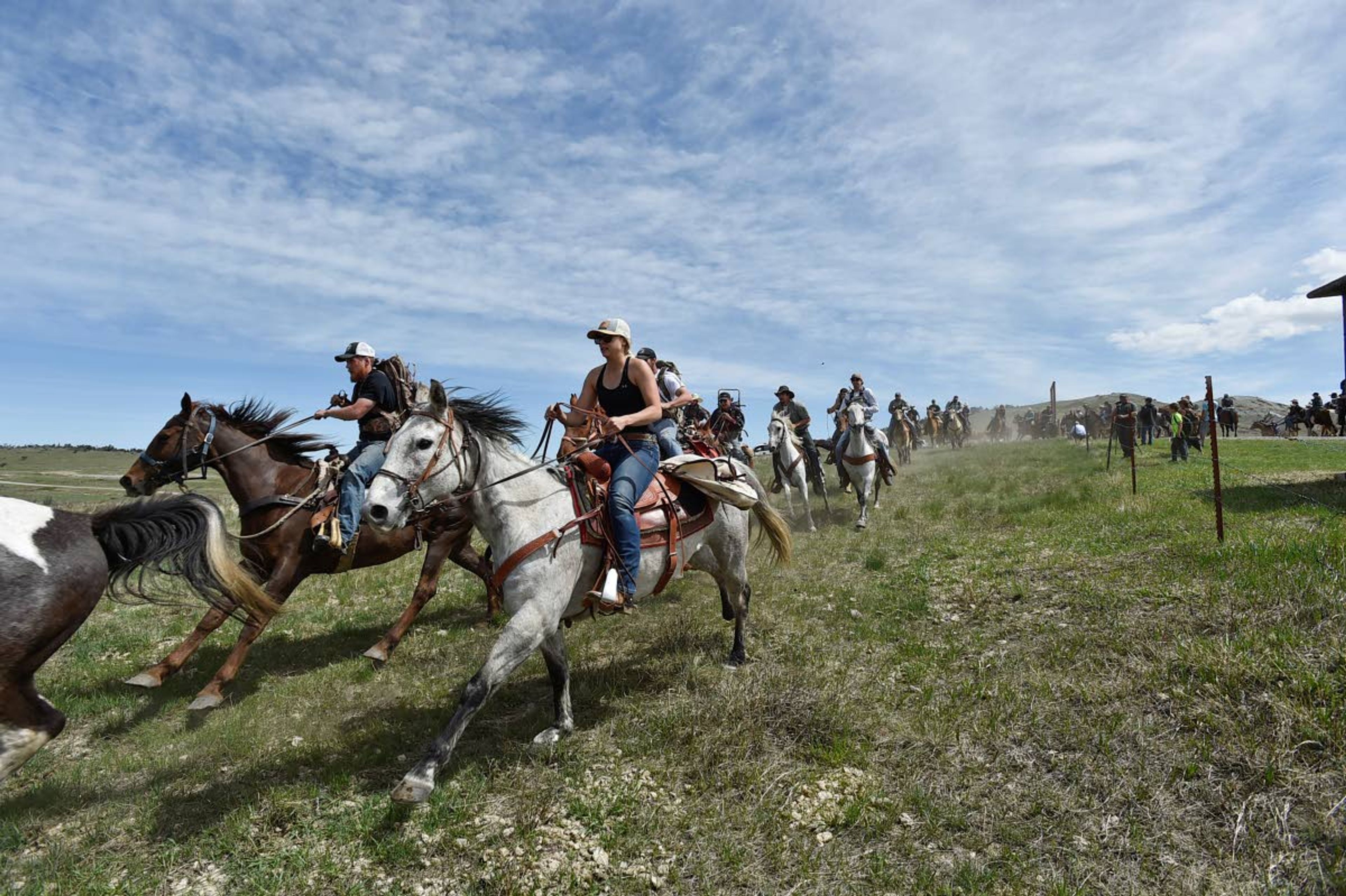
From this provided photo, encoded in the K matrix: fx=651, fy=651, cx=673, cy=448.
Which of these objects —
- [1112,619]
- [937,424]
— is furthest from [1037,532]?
[937,424]

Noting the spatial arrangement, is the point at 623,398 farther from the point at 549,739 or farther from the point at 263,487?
the point at 263,487

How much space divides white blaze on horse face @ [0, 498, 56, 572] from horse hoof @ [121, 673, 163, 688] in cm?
254

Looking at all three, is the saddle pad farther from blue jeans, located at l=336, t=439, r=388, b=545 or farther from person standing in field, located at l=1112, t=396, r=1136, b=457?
person standing in field, located at l=1112, t=396, r=1136, b=457

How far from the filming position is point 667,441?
671cm

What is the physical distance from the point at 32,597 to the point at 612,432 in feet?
12.2

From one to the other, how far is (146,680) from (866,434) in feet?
40.9

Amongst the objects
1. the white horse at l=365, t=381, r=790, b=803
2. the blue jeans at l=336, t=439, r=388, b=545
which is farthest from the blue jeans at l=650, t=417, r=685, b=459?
the blue jeans at l=336, t=439, r=388, b=545

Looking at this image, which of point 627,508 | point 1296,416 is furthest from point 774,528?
point 1296,416

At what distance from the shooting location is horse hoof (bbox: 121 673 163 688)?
6.18 m

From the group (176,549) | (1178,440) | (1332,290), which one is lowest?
(176,549)

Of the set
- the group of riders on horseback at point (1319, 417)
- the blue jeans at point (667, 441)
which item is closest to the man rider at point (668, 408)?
the blue jeans at point (667, 441)

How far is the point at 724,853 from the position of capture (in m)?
3.64

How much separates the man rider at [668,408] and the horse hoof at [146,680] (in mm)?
5283

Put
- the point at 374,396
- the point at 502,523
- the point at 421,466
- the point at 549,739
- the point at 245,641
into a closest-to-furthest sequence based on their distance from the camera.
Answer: the point at 421,466 → the point at 502,523 → the point at 549,739 → the point at 245,641 → the point at 374,396
